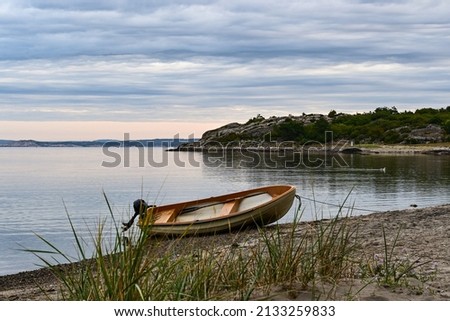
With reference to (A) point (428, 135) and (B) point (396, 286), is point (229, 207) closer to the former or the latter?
(B) point (396, 286)

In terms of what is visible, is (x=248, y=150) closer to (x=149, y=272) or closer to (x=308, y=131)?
(x=308, y=131)

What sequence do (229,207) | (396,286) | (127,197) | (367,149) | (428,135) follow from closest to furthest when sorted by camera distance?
(396,286), (229,207), (127,197), (367,149), (428,135)

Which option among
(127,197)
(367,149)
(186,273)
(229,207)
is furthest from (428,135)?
(186,273)

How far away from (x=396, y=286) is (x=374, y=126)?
5150 inches

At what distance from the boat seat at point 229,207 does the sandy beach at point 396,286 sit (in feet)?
4.19

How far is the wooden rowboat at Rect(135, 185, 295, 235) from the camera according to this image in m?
20.1

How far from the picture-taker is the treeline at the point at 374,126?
Answer: 411 feet

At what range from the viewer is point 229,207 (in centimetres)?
2189

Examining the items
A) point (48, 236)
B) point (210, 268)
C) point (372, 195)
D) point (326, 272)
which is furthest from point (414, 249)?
point (372, 195)

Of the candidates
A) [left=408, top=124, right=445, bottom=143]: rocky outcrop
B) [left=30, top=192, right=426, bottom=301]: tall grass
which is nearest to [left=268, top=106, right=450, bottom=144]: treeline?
[left=408, top=124, right=445, bottom=143]: rocky outcrop

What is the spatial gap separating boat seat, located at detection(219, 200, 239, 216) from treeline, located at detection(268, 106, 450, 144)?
10119cm

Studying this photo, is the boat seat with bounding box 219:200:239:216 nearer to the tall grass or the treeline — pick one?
the tall grass

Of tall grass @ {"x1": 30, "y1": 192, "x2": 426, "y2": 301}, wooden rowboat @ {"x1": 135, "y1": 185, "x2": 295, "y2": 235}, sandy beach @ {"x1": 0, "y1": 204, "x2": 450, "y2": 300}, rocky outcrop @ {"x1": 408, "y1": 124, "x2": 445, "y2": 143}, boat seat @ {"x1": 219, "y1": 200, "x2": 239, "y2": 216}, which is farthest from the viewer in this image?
rocky outcrop @ {"x1": 408, "y1": 124, "x2": 445, "y2": 143}

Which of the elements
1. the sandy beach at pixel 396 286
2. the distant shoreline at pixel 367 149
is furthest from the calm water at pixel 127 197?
the distant shoreline at pixel 367 149
